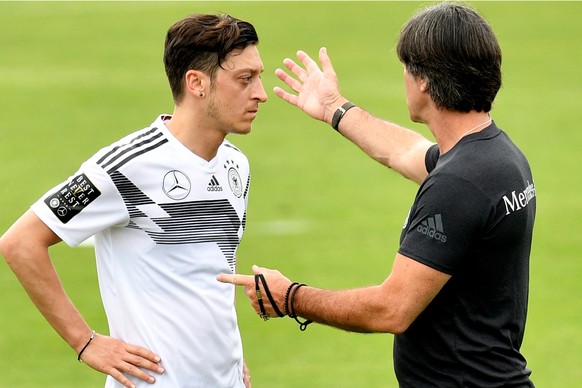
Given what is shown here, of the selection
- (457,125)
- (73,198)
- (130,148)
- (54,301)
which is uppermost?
(457,125)

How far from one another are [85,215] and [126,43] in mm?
17527

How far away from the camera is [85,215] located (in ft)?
15.9

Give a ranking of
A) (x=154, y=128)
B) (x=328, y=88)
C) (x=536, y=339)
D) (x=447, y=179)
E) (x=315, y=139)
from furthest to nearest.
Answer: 1. (x=315, y=139)
2. (x=536, y=339)
3. (x=328, y=88)
4. (x=154, y=128)
5. (x=447, y=179)

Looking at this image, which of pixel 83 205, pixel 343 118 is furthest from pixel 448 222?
pixel 343 118

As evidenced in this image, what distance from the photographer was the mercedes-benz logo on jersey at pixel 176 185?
497cm

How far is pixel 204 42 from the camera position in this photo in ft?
16.9

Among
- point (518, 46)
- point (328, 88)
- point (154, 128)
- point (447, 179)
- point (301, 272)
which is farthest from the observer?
point (518, 46)

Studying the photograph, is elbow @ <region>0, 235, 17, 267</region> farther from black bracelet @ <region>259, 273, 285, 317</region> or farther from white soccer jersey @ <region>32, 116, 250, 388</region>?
black bracelet @ <region>259, 273, 285, 317</region>

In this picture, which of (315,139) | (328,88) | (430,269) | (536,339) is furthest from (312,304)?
(315,139)

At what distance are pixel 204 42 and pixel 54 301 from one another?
1310 mm

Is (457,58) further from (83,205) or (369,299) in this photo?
(83,205)

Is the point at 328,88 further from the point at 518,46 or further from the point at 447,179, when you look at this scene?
the point at 518,46

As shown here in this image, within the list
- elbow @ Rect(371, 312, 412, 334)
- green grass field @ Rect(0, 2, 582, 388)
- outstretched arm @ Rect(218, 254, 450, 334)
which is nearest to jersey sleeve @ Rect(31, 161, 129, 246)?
outstretched arm @ Rect(218, 254, 450, 334)

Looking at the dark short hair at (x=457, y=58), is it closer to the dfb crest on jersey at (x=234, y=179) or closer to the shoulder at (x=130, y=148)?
the dfb crest on jersey at (x=234, y=179)
